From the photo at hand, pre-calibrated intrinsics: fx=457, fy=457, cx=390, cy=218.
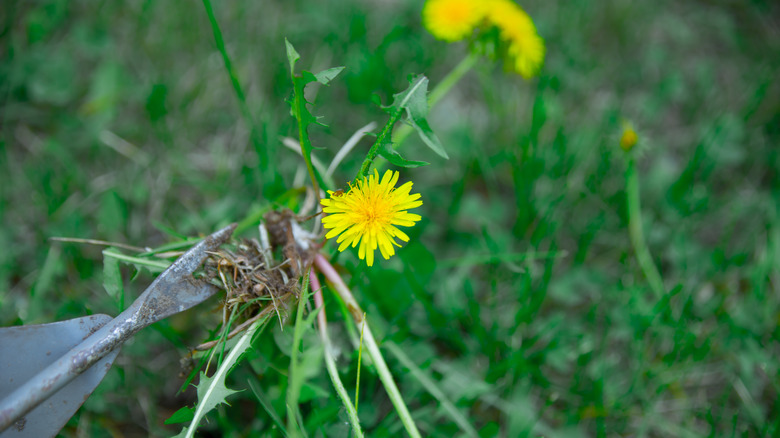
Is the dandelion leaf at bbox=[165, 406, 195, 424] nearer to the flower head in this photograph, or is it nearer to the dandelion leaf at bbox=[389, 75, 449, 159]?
the dandelion leaf at bbox=[389, 75, 449, 159]

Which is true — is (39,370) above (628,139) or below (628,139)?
below

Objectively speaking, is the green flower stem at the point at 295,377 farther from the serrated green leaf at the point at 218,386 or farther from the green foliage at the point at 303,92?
the green foliage at the point at 303,92

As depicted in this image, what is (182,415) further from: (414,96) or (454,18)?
(454,18)

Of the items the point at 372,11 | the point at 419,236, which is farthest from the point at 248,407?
the point at 372,11

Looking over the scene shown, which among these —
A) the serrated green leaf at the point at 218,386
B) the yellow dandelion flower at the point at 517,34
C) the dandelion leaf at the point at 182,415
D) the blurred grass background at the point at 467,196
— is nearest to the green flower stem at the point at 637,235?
the blurred grass background at the point at 467,196

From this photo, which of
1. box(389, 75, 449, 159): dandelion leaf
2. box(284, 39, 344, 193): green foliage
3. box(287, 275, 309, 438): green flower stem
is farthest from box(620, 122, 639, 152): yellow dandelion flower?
box(287, 275, 309, 438): green flower stem

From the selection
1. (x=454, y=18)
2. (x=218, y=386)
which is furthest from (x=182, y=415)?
(x=454, y=18)

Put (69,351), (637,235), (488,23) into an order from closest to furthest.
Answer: (69,351), (488,23), (637,235)
